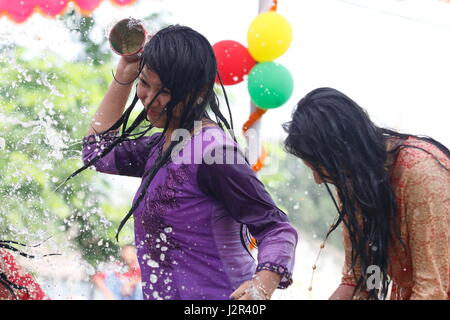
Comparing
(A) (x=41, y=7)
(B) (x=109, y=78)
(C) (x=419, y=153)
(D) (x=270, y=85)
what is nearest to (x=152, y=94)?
(C) (x=419, y=153)

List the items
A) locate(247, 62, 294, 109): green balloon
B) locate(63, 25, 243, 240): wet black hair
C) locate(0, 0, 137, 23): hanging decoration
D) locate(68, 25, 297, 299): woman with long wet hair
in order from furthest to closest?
locate(0, 0, 137, 23): hanging decoration, locate(247, 62, 294, 109): green balloon, locate(63, 25, 243, 240): wet black hair, locate(68, 25, 297, 299): woman with long wet hair

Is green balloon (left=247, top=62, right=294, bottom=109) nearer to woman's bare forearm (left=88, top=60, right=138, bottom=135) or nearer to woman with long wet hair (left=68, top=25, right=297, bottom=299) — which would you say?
woman's bare forearm (left=88, top=60, right=138, bottom=135)

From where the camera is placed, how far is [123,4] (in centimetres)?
393

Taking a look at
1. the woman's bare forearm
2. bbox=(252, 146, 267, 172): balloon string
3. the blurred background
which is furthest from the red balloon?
the woman's bare forearm

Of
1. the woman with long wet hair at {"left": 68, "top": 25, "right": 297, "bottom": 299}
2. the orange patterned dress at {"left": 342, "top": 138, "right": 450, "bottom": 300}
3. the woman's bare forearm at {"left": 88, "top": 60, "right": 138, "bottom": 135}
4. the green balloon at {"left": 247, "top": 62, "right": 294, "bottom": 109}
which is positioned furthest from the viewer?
the green balloon at {"left": 247, "top": 62, "right": 294, "bottom": 109}

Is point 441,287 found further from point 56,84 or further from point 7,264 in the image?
point 56,84

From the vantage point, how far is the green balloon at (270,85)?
305 centimetres

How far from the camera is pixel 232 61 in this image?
316cm

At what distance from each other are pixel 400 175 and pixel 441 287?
0.96 ft

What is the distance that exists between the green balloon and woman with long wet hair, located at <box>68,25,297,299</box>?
1.17 metres

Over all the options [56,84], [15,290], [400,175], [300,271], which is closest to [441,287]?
[400,175]

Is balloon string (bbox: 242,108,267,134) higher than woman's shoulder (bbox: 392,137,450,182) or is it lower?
lower

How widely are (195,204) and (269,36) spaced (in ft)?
5.17

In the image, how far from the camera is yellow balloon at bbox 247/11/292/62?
3.12m
